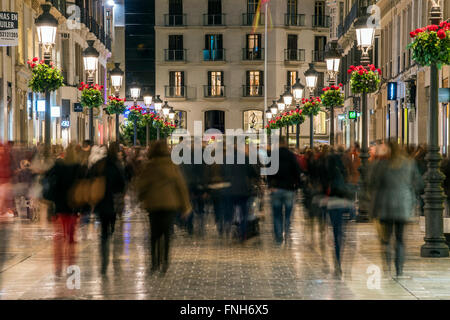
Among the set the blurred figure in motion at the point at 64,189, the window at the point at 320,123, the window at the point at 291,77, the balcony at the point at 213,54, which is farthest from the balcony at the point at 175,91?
the blurred figure in motion at the point at 64,189

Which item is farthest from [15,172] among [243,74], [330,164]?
[243,74]

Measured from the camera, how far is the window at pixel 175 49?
267 feet

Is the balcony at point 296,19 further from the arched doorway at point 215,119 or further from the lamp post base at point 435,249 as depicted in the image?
the lamp post base at point 435,249

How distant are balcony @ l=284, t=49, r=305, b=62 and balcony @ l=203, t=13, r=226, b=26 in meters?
6.72

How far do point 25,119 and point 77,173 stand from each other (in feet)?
88.6

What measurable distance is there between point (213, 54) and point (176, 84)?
4.48m

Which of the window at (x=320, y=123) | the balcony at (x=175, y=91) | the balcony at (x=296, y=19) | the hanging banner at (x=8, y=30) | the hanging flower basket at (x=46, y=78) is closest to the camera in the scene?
the hanging banner at (x=8, y=30)

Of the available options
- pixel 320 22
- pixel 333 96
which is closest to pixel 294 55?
pixel 320 22

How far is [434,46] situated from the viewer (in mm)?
14781

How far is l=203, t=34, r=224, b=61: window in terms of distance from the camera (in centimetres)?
8162

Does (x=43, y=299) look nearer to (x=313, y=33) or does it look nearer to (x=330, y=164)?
(x=330, y=164)

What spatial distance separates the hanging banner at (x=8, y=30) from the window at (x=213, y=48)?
191 ft

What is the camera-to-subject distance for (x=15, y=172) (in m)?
20.9

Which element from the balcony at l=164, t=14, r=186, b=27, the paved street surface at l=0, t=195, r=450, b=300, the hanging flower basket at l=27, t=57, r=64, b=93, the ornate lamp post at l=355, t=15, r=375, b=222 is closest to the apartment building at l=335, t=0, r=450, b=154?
the ornate lamp post at l=355, t=15, r=375, b=222
